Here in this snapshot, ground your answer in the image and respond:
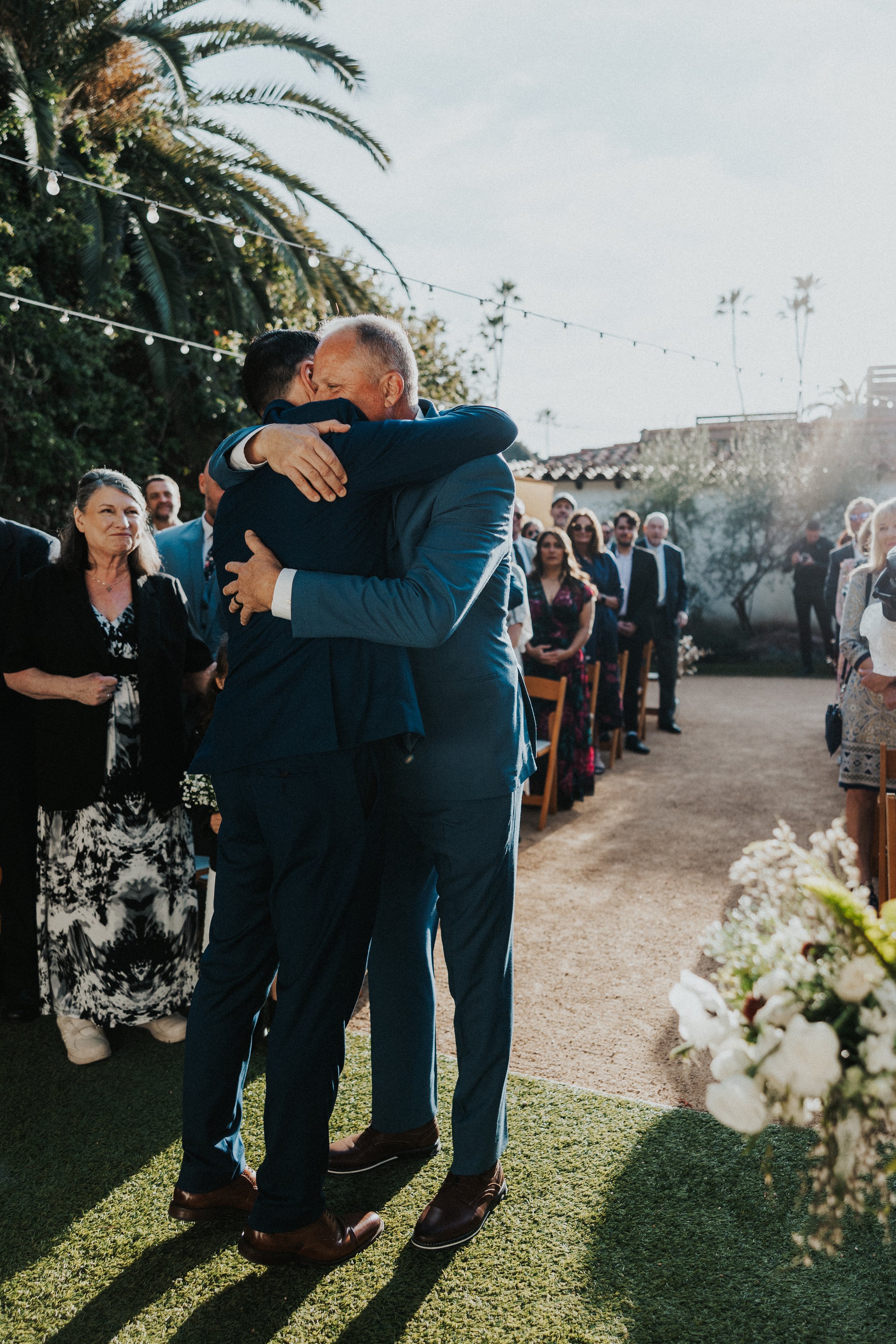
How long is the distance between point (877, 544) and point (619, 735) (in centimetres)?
466

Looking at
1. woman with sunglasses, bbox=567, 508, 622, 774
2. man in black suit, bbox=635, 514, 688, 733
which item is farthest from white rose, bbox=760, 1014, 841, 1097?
man in black suit, bbox=635, 514, 688, 733

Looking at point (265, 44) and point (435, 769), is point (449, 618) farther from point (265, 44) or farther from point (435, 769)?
point (265, 44)

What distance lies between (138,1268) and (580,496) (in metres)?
21.8

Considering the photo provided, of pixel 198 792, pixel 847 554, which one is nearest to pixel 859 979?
pixel 198 792

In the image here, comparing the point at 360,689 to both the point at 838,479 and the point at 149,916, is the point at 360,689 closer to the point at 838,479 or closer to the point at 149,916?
the point at 149,916

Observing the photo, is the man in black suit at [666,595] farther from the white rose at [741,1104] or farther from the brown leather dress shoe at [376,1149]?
the white rose at [741,1104]

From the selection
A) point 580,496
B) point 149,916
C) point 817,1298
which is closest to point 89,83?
point 149,916

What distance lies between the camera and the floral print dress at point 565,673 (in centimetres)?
718

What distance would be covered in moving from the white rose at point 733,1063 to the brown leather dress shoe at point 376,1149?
186cm

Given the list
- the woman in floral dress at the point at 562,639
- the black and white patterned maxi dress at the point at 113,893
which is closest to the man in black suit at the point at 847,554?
the woman in floral dress at the point at 562,639

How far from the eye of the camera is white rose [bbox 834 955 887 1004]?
3.71ft

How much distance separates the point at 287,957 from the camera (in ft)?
7.29

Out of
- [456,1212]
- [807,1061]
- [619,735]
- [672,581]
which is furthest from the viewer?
[672,581]

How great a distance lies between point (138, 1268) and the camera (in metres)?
2.39
